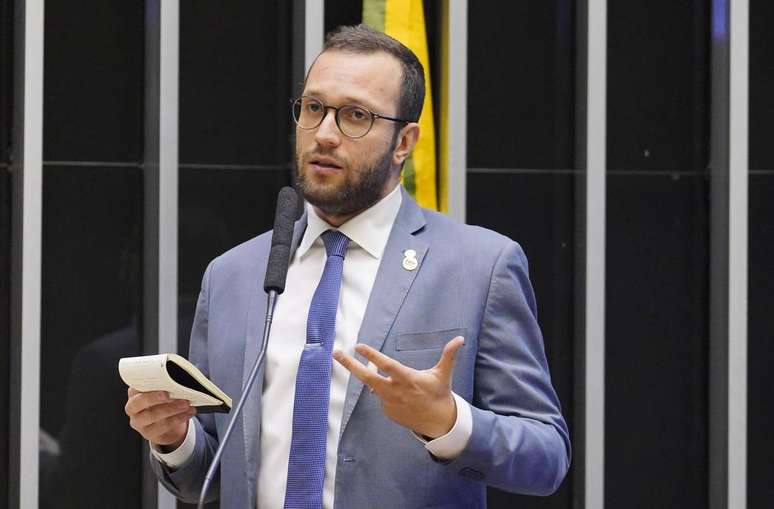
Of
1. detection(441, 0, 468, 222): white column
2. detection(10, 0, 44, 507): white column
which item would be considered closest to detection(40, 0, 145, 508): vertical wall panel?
detection(10, 0, 44, 507): white column

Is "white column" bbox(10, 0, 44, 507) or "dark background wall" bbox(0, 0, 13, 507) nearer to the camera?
"white column" bbox(10, 0, 44, 507)

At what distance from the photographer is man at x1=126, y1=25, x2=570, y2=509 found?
2020 mm

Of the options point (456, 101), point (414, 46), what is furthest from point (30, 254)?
point (456, 101)

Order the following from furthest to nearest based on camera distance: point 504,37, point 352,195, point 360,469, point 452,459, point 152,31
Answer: point 504,37 < point 152,31 < point 352,195 < point 360,469 < point 452,459

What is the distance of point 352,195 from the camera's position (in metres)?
2.16

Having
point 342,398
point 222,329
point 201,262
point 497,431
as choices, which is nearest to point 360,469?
point 342,398

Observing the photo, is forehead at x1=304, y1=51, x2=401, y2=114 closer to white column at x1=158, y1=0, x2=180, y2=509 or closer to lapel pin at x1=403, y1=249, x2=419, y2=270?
lapel pin at x1=403, y1=249, x2=419, y2=270

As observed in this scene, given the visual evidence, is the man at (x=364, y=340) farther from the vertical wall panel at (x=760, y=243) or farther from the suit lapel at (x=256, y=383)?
the vertical wall panel at (x=760, y=243)

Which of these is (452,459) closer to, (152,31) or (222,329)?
(222,329)

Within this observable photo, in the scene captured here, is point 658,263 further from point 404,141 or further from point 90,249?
point 404,141

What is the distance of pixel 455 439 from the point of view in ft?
6.14

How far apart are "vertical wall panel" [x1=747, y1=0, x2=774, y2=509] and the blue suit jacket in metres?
2.93

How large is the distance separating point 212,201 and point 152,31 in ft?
2.29

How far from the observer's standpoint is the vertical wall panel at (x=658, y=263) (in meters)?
4.88
